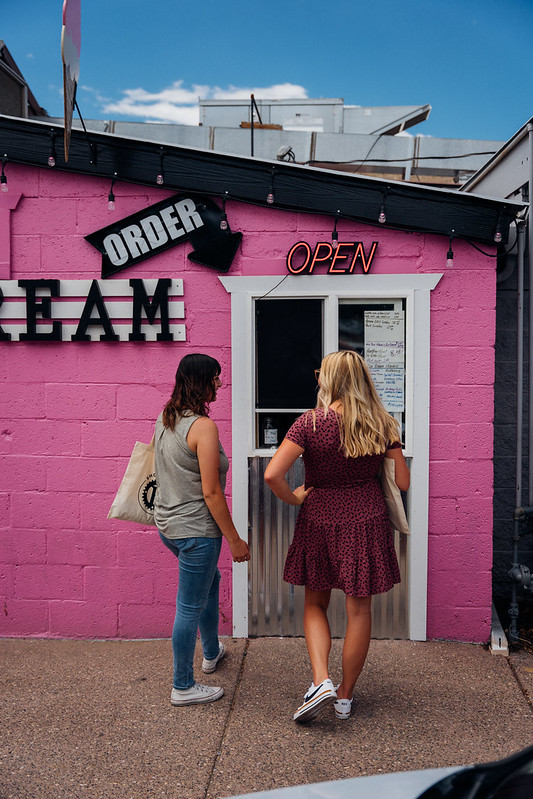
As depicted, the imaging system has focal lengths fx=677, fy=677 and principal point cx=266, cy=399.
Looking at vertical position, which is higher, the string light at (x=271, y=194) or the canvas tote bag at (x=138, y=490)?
the string light at (x=271, y=194)

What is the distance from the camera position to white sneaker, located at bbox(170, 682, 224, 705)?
11.6 feet

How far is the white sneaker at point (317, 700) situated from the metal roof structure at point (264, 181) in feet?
8.74

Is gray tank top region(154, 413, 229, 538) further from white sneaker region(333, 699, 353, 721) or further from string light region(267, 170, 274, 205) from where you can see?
string light region(267, 170, 274, 205)

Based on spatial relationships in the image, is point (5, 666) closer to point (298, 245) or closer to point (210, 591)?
point (210, 591)

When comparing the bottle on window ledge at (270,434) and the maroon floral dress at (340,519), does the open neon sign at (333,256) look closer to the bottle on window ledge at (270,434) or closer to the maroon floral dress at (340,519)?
the bottle on window ledge at (270,434)

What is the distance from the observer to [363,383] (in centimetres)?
321

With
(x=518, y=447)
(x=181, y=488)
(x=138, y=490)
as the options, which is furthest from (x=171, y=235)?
(x=518, y=447)

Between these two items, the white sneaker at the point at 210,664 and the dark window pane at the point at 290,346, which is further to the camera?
the dark window pane at the point at 290,346

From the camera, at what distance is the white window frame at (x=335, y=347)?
4.20m

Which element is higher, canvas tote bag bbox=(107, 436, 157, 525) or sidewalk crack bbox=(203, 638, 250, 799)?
canvas tote bag bbox=(107, 436, 157, 525)

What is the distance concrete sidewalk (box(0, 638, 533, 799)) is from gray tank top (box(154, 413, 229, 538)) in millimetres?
973

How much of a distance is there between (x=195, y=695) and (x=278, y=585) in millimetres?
A: 997

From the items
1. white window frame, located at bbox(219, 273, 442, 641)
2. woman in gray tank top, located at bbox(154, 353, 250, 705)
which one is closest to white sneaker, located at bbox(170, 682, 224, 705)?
woman in gray tank top, located at bbox(154, 353, 250, 705)

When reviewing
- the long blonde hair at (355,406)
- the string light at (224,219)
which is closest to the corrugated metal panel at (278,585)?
the long blonde hair at (355,406)
